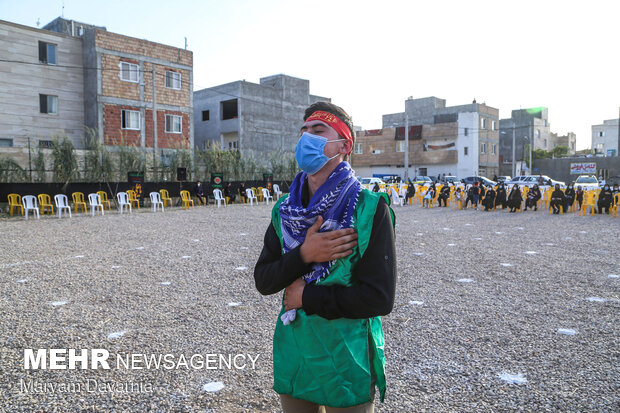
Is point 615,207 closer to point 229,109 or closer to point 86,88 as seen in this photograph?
point 86,88

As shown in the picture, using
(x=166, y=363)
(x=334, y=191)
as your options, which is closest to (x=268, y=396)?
(x=166, y=363)

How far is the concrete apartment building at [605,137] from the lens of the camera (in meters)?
75.6

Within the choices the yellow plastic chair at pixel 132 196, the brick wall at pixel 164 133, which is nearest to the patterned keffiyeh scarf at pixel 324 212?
the yellow plastic chair at pixel 132 196

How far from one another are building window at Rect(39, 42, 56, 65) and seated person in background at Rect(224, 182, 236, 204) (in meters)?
12.9

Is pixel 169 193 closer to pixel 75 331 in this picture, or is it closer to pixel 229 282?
pixel 229 282

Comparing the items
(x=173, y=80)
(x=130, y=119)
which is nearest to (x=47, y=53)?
(x=130, y=119)

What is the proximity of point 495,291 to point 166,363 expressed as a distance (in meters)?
4.28

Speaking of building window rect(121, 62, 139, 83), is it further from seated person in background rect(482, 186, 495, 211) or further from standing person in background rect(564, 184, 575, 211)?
standing person in background rect(564, 184, 575, 211)

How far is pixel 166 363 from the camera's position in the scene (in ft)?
12.3

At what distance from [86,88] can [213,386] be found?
28.8 metres

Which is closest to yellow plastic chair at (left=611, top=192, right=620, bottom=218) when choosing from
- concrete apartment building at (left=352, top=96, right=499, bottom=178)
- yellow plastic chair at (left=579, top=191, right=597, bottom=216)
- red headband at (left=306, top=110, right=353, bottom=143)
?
yellow plastic chair at (left=579, top=191, right=597, bottom=216)

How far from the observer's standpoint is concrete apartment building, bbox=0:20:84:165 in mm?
25109

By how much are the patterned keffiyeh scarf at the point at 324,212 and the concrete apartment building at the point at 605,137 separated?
83.3m

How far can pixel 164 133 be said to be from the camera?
30188 millimetres
